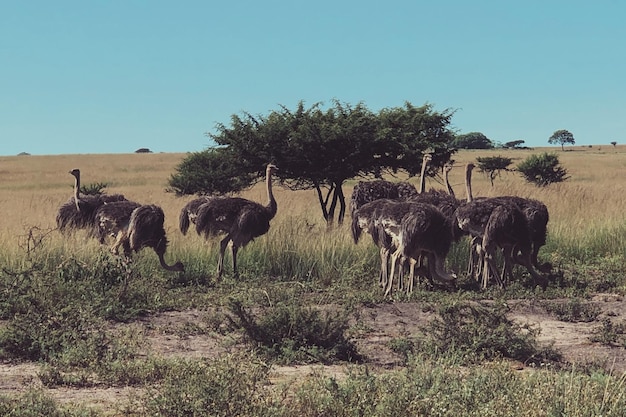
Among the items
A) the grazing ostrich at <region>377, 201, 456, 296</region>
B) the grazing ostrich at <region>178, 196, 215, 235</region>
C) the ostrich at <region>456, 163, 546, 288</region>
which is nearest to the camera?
the grazing ostrich at <region>377, 201, 456, 296</region>

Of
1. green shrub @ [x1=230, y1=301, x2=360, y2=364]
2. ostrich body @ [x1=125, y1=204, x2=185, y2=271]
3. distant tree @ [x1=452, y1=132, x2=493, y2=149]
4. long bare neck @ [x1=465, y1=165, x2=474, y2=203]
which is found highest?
distant tree @ [x1=452, y1=132, x2=493, y2=149]

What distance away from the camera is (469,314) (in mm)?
8328

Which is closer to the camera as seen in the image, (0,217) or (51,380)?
(51,380)

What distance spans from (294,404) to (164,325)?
3.92 m

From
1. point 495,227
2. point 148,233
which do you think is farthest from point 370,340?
point 148,233

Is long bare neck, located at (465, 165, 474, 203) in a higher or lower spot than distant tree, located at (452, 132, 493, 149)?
A: lower

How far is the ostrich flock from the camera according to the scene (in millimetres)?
10594

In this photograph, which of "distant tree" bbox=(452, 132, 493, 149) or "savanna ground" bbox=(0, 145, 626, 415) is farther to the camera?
"distant tree" bbox=(452, 132, 493, 149)

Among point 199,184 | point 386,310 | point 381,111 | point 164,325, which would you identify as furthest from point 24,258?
point 199,184

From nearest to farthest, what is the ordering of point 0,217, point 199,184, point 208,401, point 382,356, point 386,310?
point 208,401, point 382,356, point 386,310, point 0,217, point 199,184

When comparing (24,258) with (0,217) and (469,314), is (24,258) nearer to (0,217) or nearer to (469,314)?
(469,314)

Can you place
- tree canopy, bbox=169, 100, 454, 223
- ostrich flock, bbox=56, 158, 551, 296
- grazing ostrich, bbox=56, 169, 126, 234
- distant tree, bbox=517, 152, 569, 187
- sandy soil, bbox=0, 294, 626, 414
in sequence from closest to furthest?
1. sandy soil, bbox=0, 294, 626, 414
2. ostrich flock, bbox=56, 158, 551, 296
3. grazing ostrich, bbox=56, 169, 126, 234
4. tree canopy, bbox=169, 100, 454, 223
5. distant tree, bbox=517, 152, 569, 187

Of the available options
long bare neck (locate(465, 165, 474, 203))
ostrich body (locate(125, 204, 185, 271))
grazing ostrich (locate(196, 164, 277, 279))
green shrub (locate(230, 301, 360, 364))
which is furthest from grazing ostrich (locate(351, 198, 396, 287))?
green shrub (locate(230, 301, 360, 364))

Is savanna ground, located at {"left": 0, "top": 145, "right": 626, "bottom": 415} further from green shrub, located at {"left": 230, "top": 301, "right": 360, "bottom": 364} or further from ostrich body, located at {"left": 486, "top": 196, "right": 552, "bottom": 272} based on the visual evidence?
ostrich body, located at {"left": 486, "top": 196, "right": 552, "bottom": 272}
